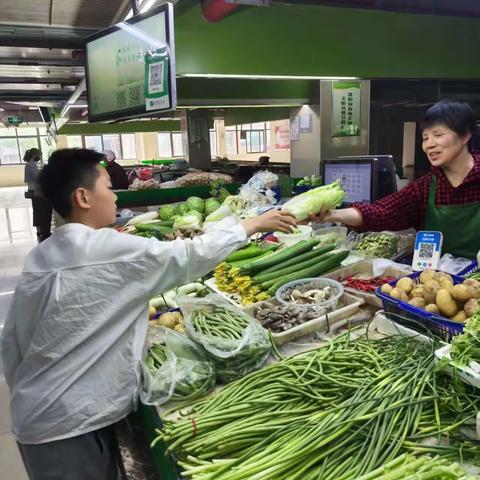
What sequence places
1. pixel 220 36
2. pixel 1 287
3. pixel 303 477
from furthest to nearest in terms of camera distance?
pixel 1 287
pixel 220 36
pixel 303 477

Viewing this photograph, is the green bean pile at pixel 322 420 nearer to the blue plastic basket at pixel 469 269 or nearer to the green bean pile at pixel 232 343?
the green bean pile at pixel 232 343

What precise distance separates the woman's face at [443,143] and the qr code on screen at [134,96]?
1935 millimetres

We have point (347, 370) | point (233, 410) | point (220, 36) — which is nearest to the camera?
point (233, 410)

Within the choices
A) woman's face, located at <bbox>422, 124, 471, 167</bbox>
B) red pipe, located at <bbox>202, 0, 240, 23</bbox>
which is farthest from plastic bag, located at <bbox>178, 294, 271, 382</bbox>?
red pipe, located at <bbox>202, 0, 240, 23</bbox>

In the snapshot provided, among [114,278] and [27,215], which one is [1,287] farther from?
[27,215]

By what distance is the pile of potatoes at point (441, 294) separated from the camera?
169cm

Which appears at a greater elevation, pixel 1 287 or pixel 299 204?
pixel 299 204

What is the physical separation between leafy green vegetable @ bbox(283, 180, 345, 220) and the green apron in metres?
0.56

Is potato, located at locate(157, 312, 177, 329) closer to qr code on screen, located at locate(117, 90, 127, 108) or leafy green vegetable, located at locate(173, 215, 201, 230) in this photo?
leafy green vegetable, located at locate(173, 215, 201, 230)

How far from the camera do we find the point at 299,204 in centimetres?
254

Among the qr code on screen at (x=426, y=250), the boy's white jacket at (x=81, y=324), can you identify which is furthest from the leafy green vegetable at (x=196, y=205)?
the boy's white jacket at (x=81, y=324)

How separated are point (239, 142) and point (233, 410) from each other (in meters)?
18.0

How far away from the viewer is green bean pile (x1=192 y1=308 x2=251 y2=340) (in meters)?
1.72

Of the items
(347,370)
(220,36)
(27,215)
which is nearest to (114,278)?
(347,370)
